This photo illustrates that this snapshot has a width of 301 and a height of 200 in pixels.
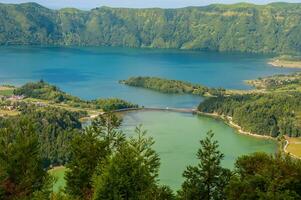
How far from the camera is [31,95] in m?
127

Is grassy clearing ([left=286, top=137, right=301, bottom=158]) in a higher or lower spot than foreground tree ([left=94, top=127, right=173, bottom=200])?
lower

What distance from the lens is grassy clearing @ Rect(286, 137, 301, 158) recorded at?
8206 centimetres

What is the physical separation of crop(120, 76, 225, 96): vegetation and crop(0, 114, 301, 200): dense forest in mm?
108947

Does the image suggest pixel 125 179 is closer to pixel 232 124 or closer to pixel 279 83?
pixel 232 124

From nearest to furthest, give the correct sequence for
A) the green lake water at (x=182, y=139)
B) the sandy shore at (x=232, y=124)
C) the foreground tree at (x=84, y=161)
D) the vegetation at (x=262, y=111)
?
the foreground tree at (x=84, y=161), the green lake water at (x=182, y=139), the sandy shore at (x=232, y=124), the vegetation at (x=262, y=111)

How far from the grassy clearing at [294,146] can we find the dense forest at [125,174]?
51870 mm

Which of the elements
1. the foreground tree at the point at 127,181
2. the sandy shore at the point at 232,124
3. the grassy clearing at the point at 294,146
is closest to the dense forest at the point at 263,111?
the sandy shore at the point at 232,124

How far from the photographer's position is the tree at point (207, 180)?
29359 millimetres

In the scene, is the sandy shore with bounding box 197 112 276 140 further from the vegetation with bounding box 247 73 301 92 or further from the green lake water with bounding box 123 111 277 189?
the vegetation with bounding box 247 73 301 92

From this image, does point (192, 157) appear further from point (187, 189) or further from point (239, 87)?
A: point (239, 87)

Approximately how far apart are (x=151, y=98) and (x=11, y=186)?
10624cm

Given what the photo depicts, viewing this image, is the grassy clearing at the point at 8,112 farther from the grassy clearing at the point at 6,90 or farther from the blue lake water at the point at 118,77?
the blue lake water at the point at 118,77

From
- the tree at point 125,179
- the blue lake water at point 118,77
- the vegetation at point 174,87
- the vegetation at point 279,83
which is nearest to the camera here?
the tree at point 125,179

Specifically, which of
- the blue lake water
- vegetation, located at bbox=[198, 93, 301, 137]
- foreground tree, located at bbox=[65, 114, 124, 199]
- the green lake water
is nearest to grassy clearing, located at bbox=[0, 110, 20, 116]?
the green lake water
